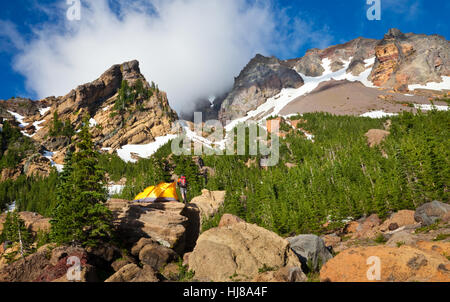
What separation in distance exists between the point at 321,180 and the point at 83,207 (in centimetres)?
4887

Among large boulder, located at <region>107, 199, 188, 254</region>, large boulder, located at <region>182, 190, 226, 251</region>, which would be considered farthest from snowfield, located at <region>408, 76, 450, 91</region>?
large boulder, located at <region>107, 199, 188, 254</region>

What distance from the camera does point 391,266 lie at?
1051 centimetres

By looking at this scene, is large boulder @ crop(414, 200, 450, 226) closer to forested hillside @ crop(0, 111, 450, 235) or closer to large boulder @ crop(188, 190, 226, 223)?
forested hillside @ crop(0, 111, 450, 235)

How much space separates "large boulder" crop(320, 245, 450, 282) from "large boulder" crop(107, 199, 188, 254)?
53.2 ft

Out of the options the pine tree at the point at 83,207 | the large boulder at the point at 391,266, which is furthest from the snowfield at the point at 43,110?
the large boulder at the point at 391,266

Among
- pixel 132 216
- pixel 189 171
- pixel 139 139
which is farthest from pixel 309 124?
pixel 132 216

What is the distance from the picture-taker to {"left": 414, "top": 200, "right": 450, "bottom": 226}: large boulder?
23016 mm

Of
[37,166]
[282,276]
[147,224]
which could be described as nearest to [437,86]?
[147,224]

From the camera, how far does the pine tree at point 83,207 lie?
60.2 feet

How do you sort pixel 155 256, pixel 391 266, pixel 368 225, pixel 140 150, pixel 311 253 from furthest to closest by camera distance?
1. pixel 140 150
2. pixel 368 225
3. pixel 155 256
4. pixel 311 253
5. pixel 391 266

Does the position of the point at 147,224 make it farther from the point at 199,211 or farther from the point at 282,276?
the point at 282,276

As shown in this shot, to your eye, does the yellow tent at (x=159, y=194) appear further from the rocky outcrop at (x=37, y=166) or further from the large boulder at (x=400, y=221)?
the rocky outcrop at (x=37, y=166)

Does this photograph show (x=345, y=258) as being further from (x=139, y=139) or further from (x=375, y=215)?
(x=139, y=139)

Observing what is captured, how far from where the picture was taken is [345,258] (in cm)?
1212
